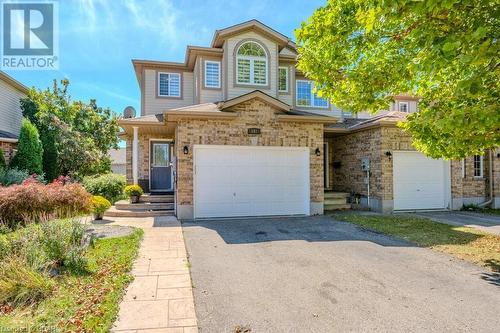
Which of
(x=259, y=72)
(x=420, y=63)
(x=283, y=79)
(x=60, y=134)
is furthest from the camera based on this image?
(x=60, y=134)

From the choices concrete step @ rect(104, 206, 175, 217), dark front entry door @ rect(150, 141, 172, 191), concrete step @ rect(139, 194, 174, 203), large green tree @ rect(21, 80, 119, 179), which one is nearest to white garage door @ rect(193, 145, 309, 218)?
concrete step @ rect(104, 206, 175, 217)

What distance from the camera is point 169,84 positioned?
15422 millimetres

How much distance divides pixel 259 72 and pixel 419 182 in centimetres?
854

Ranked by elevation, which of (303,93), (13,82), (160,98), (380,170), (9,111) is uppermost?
(13,82)

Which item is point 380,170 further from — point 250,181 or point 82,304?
point 82,304

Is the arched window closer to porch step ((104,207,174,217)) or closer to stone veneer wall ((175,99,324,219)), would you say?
stone veneer wall ((175,99,324,219))

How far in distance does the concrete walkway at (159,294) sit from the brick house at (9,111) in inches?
516

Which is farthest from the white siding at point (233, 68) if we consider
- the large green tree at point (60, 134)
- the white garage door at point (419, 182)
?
the large green tree at point (60, 134)

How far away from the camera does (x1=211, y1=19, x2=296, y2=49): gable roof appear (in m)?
13.5

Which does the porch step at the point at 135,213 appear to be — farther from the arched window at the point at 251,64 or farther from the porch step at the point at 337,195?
the porch step at the point at 337,195

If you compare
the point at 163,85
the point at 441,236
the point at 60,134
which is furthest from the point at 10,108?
the point at 441,236

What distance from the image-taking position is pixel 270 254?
6.61 metres

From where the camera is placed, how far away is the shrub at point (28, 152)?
47.9 feet

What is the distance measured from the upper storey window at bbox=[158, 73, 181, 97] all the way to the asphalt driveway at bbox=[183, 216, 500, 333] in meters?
9.58
